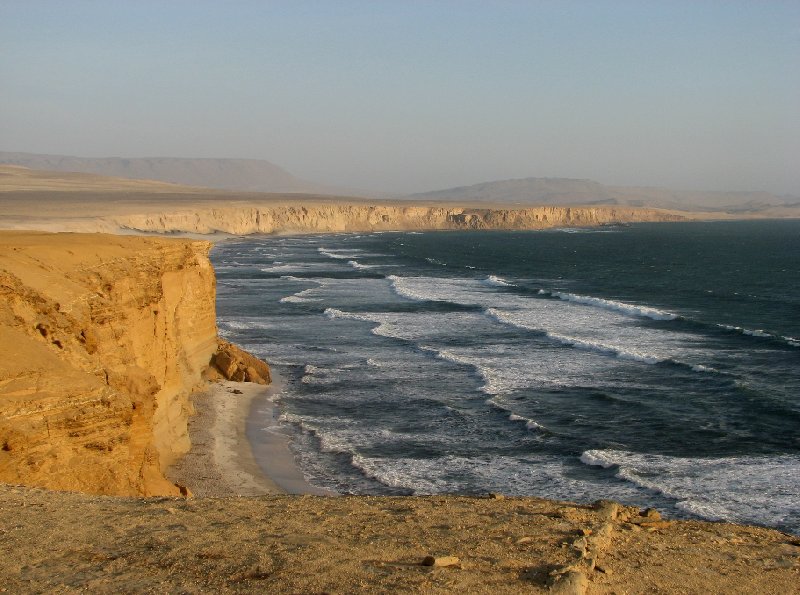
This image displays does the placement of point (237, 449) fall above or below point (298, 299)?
below

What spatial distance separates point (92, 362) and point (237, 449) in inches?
316

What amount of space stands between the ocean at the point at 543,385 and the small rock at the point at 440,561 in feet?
29.9

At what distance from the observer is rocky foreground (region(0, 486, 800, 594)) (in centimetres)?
794

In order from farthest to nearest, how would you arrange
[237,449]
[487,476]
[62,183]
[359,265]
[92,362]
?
[62,183]
[359,265]
[237,449]
[487,476]
[92,362]

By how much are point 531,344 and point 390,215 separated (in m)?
121

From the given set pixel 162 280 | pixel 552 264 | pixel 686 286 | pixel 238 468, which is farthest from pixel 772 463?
pixel 552 264

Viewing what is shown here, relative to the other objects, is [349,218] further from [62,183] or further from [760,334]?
[760,334]

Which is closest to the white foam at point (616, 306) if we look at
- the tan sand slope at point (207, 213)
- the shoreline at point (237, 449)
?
the shoreline at point (237, 449)

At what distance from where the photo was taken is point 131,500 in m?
10.9

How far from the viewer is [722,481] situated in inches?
716

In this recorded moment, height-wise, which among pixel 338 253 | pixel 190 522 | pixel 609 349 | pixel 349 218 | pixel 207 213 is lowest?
pixel 609 349

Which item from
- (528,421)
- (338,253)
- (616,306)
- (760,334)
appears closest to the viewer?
(528,421)

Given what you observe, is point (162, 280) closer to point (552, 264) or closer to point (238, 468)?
point (238, 468)

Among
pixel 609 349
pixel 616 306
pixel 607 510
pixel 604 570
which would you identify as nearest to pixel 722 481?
pixel 607 510
